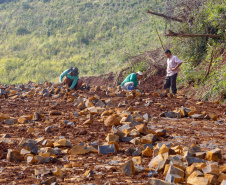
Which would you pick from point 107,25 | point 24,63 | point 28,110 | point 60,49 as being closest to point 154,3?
point 107,25

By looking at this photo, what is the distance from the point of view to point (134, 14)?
2305cm

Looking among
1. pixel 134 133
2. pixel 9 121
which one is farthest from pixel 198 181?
pixel 9 121

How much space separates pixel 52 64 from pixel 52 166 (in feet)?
56.8

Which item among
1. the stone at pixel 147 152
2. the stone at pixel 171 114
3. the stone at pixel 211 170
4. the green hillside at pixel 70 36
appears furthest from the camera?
the green hillside at pixel 70 36

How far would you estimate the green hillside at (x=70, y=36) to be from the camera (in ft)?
56.4

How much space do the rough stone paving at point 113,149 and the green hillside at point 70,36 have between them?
33.8 ft

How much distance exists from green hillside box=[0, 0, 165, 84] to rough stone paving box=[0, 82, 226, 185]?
10.3 m

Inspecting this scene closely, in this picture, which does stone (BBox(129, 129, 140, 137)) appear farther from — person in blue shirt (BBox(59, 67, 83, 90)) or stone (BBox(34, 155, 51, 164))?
person in blue shirt (BBox(59, 67, 83, 90))

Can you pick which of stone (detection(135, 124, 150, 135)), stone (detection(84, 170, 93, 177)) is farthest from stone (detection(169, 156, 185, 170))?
stone (detection(135, 124, 150, 135))

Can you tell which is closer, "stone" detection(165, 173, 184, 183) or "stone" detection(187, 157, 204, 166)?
"stone" detection(165, 173, 184, 183)

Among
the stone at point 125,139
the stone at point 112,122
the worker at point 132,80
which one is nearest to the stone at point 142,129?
the stone at point 125,139

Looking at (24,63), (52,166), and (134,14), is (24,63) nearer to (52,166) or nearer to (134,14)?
(134,14)

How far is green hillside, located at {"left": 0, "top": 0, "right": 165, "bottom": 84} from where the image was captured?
56.4 ft

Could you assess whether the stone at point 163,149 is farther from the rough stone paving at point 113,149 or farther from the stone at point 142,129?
the stone at point 142,129
